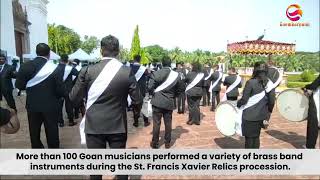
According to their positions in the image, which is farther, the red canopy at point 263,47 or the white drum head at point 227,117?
the red canopy at point 263,47

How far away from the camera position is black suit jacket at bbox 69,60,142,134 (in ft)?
11.9

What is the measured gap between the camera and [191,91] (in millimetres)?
9227

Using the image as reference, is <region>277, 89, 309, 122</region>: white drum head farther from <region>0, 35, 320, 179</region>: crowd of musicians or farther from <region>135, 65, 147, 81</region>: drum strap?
<region>135, 65, 147, 81</region>: drum strap

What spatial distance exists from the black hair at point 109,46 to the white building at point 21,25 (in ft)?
55.4

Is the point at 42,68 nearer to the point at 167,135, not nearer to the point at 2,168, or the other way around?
the point at 2,168

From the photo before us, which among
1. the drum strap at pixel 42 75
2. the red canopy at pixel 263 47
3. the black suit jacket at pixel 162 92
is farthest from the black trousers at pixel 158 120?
the red canopy at pixel 263 47

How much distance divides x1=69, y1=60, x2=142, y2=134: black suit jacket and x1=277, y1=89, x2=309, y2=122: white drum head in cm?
387

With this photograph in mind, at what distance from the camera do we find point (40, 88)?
518cm

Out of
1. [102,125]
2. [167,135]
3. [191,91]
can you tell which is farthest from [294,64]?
[102,125]

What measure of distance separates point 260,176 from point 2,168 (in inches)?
162

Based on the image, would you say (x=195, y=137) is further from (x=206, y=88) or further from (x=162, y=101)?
(x=206, y=88)

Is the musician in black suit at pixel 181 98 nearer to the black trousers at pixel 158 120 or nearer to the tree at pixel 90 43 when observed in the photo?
the black trousers at pixel 158 120

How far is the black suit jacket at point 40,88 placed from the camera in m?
5.11

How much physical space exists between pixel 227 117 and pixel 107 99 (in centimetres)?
312
